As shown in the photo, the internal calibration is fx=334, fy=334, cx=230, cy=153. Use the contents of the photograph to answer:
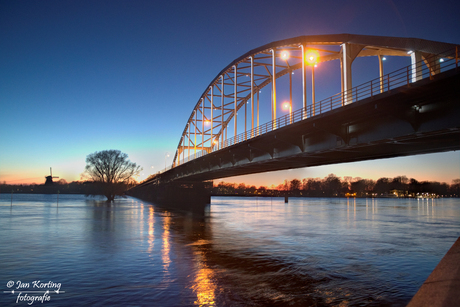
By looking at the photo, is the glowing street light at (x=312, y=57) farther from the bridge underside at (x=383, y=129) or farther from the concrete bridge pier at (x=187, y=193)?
the concrete bridge pier at (x=187, y=193)

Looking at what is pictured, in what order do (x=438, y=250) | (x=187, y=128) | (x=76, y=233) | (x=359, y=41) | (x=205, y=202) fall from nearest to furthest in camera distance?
(x=438, y=250) → (x=76, y=233) → (x=359, y=41) → (x=205, y=202) → (x=187, y=128)

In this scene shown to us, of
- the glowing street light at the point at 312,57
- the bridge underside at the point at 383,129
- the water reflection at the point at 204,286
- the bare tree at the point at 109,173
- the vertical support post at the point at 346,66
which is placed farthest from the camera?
the bare tree at the point at 109,173

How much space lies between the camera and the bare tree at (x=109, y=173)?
93.1 meters

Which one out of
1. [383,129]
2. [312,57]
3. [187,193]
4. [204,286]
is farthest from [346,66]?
[187,193]

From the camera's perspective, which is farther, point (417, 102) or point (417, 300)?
point (417, 102)

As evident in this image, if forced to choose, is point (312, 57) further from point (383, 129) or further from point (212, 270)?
point (212, 270)

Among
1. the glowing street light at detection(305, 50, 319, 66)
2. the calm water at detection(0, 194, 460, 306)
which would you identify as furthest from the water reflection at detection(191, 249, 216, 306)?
the glowing street light at detection(305, 50, 319, 66)

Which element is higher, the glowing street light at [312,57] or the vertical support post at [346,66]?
the glowing street light at [312,57]

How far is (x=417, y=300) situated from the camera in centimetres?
648

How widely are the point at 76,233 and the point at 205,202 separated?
6717cm

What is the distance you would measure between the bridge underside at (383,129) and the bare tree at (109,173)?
218 feet

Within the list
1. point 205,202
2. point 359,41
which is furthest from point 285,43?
point 205,202

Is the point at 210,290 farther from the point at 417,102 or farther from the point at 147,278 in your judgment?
the point at 417,102

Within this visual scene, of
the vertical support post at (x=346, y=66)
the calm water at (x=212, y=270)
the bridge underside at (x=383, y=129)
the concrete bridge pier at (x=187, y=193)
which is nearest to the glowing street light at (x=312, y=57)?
the vertical support post at (x=346, y=66)
